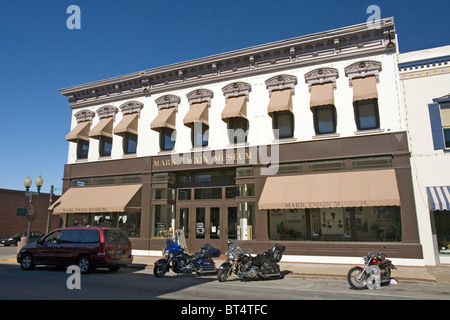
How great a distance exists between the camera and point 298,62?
18625 millimetres

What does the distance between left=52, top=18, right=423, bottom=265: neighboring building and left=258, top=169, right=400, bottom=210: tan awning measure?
0.05m

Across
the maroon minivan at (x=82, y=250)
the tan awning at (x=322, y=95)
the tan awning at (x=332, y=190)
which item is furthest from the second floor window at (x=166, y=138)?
the tan awning at (x=322, y=95)

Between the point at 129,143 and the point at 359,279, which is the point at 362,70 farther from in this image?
the point at 129,143

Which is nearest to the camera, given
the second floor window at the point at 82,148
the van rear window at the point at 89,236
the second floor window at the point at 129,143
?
the van rear window at the point at 89,236

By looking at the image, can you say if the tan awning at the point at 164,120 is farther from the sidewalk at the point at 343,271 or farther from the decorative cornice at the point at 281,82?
the sidewalk at the point at 343,271

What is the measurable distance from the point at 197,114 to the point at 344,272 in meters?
11.3

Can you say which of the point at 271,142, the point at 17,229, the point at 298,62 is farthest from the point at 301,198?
the point at 17,229

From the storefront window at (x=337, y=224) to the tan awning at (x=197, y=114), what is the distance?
6.56 metres

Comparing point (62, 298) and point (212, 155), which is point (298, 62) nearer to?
point (212, 155)

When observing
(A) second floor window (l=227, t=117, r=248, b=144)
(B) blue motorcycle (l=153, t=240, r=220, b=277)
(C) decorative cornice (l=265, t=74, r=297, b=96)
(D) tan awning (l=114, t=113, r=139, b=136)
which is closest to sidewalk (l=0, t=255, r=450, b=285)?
(B) blue motorcycle (l=153, t=240, r=220, b=277)

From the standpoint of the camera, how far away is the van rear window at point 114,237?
14080 mm

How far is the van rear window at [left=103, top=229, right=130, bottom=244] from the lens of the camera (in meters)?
14.1

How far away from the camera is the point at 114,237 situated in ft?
47.3
